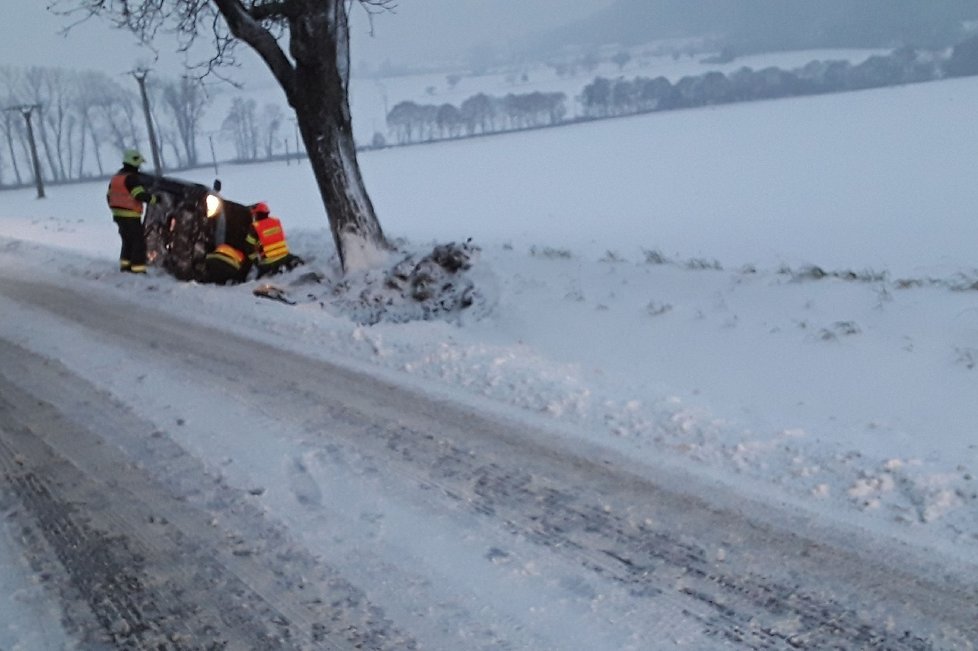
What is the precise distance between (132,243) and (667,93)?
83.5 m

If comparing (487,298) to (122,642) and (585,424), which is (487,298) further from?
(122,642)

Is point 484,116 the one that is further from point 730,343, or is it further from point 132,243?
point 730,343

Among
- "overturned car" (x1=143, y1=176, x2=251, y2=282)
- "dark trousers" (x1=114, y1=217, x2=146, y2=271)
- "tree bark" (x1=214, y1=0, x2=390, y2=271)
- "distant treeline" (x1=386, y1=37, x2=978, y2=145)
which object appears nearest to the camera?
"tree bark" (x1=214, y1=0, x2=390, y2=271)

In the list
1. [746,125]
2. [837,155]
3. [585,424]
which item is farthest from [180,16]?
[746,125]

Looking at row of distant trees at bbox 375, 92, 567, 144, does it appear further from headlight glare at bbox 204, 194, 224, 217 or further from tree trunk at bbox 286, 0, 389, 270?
tree trunk at bbox 286, 0, 389, 270

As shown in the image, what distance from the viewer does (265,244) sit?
33.0 feet

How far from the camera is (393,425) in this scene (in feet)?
16.3

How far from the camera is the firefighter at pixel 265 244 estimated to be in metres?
10.1

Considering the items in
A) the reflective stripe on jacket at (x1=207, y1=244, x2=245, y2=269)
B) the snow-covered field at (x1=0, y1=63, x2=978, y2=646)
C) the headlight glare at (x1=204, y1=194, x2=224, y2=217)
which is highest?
the headlight glare at (x1=204, y1=194, x2=224, y2=217)

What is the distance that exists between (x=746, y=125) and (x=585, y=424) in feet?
164

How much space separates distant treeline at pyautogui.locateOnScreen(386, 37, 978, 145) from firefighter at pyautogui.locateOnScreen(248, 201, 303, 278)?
77476mm

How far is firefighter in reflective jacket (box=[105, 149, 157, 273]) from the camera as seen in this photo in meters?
11.1

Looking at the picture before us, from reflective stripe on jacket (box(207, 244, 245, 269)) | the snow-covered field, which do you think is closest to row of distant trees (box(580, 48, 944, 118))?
the snow-covered field

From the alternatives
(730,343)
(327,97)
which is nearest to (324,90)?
(327,97)
